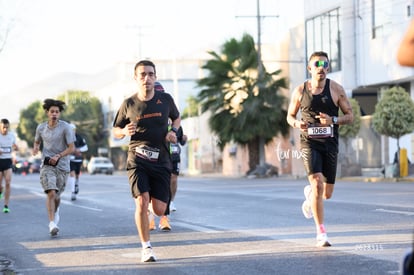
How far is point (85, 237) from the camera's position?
1181 centimetres

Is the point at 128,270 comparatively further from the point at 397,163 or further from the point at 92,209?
the point at 397,163

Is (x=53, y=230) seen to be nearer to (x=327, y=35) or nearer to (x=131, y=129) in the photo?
(x=131, y=129)

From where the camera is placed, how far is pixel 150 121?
8797mm

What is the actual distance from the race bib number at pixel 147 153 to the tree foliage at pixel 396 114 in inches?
902

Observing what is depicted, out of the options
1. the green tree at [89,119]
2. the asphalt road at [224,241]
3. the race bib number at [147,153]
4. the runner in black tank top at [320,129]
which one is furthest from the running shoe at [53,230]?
the green tree at [89,119]

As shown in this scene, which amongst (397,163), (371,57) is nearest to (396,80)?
(371,57)

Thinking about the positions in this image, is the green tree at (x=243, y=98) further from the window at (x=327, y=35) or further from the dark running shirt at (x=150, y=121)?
the dark running shirt at (x=150, y=121)

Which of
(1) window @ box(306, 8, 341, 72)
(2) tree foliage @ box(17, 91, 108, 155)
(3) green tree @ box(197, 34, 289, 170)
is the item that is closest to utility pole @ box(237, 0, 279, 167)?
(3) green tree @ box(197, 34, 289, 170)

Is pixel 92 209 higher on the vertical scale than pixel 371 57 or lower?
lower

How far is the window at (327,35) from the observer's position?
4253 centimetres

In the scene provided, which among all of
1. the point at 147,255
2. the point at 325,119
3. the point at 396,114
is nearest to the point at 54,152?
the point at 147,255

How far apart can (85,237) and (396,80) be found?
28393 mm

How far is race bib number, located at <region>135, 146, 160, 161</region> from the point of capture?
8750 millimetres

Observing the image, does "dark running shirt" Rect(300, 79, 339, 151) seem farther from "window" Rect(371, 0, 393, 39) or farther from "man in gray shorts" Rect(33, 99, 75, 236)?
"window" Rect(371, 0, 393, 39)
